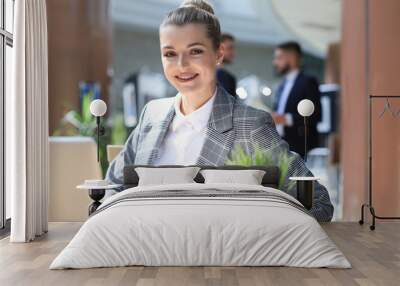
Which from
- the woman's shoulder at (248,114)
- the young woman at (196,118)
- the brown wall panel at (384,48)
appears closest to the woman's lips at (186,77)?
the young woman at (196,118)

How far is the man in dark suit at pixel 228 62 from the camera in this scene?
275 inches

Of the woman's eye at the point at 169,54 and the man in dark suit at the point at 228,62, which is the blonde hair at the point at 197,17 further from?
the woman's eye at the point at 169,54

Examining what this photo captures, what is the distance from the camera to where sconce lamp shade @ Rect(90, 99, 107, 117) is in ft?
22.7

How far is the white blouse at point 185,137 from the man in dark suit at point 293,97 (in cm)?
75

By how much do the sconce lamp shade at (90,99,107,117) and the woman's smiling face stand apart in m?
0.74

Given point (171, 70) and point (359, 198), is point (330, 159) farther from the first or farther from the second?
point (171, 70)

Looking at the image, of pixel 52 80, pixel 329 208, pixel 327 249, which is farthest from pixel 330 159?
pixel 52 80

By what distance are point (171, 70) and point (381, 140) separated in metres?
2.35

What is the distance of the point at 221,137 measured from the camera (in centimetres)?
684

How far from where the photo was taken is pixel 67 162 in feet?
23.4

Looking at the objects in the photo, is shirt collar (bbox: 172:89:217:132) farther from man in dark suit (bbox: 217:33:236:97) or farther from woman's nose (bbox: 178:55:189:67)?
woman's nose (bbox: 178:55:189:67)

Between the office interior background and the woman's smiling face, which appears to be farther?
the office interior background

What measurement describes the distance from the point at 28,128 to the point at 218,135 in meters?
1.95

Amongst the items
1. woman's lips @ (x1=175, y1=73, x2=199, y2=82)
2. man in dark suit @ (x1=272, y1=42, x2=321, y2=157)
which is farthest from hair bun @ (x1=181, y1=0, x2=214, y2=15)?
man in dark suit @ (x1=272, y1=42, x2=321, y2=157)
